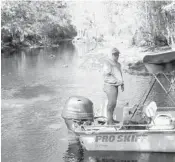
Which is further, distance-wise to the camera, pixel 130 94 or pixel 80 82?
pixel 80 82

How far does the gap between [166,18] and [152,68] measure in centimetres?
2004

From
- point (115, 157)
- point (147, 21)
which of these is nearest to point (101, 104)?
point (115, 157)

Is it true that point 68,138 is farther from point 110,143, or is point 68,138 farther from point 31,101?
point 31,101

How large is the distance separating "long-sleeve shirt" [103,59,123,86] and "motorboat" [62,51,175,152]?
0.74 metres

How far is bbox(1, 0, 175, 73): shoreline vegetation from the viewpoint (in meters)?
28.6

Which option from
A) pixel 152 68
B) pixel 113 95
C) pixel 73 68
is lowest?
pixel 73 68

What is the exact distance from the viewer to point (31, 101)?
16.2 meters

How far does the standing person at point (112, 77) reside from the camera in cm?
939

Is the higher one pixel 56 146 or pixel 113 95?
pixel 113 95

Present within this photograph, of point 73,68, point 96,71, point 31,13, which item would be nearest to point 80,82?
point 96,71

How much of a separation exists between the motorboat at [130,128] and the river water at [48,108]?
0.84 feet

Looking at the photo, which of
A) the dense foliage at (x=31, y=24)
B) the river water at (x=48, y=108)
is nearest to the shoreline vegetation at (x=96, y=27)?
the dense foliage at (x=31, y=24)

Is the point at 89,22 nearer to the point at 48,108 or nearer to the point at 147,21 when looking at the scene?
the point at 147,21

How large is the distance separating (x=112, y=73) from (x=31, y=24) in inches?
1946
